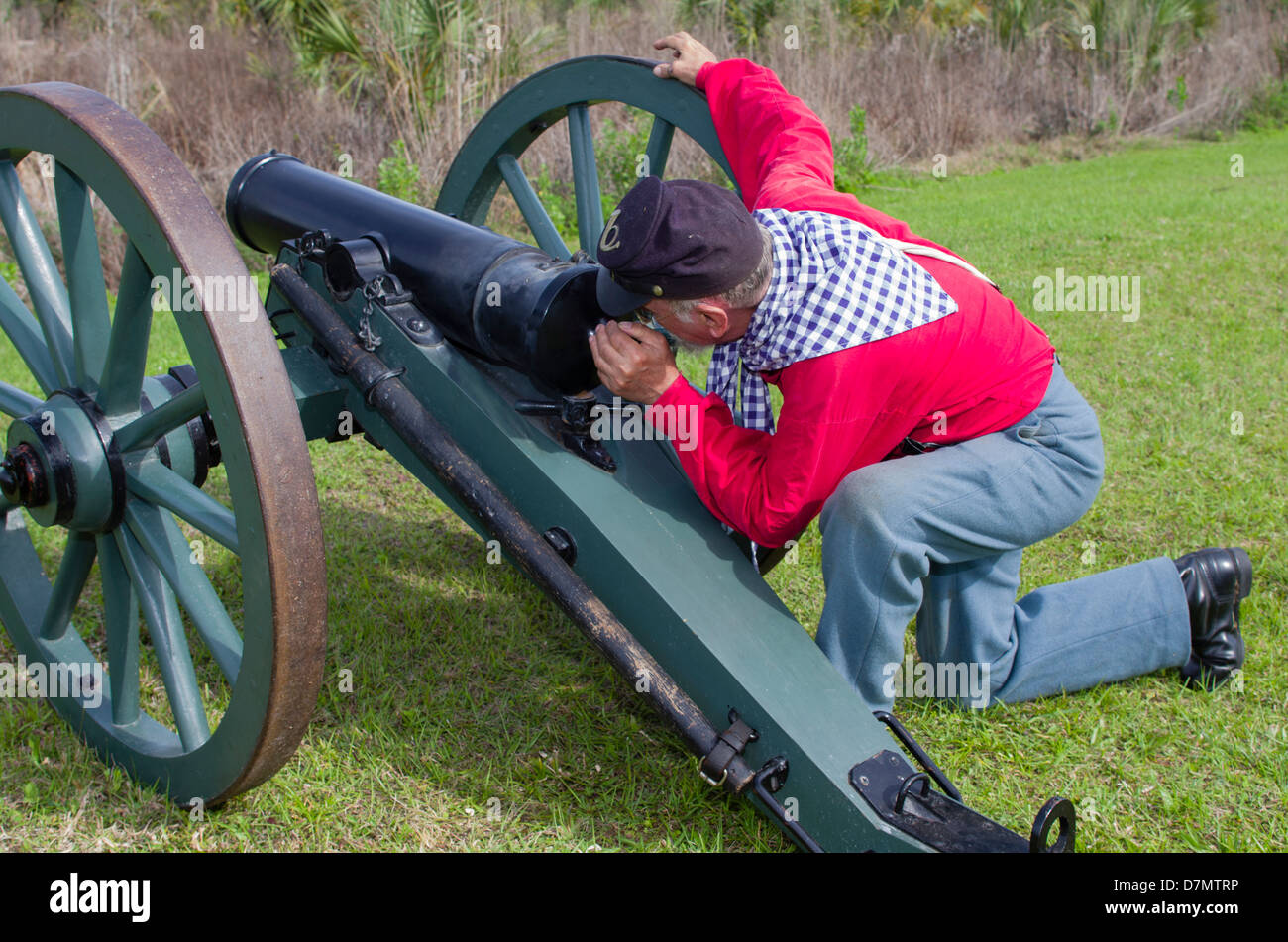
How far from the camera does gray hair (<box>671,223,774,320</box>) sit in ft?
7.19

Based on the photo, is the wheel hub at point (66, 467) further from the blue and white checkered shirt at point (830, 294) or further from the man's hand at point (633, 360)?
the blue and white checkered shirt at point (830, 294)

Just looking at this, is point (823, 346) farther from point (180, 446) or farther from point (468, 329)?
point (180, 446)

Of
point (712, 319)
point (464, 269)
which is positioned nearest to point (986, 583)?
point (712, 319)

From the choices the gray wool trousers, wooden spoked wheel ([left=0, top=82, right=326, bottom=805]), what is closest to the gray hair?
the gray wool trousers

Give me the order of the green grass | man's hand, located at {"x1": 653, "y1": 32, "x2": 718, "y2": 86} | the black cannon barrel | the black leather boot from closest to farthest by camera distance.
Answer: the black cannon barrel, the green grass, the black leather boot, man's hand, located at {"x1": 653, "y1": 32, "x2": 718, "y2": 86}

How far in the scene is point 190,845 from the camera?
250 centimetres

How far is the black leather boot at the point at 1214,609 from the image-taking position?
2992 millimetres

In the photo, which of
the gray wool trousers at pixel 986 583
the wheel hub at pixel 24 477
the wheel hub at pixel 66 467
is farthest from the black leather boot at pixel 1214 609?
the wheel hub at pixel 24 477

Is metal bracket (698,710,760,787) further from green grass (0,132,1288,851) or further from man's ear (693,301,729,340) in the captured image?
man's ear (693,301,729,340)

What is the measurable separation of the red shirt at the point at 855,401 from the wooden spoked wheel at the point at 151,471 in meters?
0.84

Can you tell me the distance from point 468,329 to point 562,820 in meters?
1.17

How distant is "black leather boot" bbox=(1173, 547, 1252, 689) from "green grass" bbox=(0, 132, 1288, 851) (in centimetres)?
7

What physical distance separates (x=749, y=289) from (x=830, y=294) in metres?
0.16

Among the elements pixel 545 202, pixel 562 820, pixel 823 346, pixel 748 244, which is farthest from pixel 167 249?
pixel 545 202
